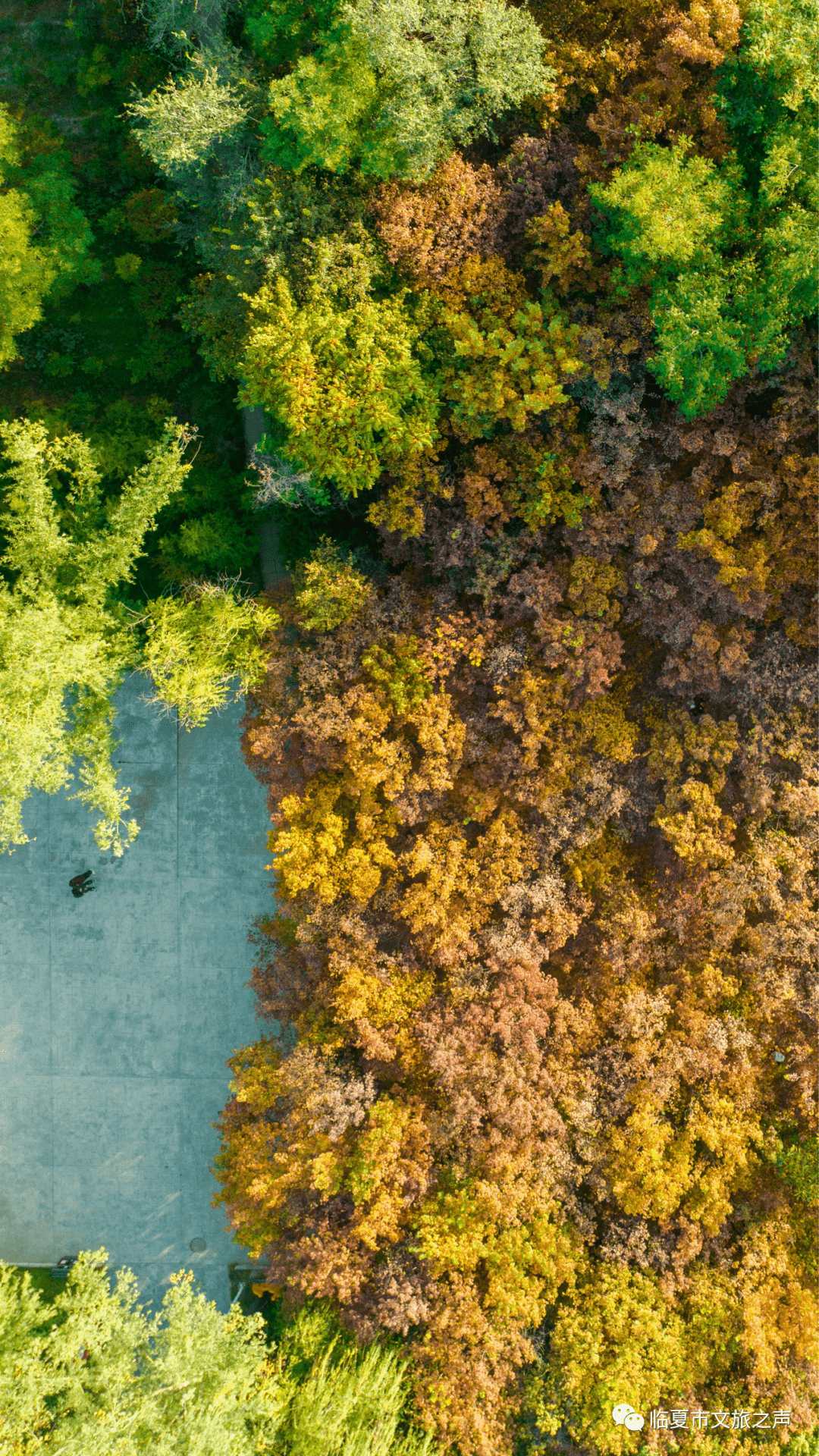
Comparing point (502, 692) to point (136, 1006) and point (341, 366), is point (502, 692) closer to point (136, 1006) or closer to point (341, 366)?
point (341, 366)

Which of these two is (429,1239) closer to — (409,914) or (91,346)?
(409,914)

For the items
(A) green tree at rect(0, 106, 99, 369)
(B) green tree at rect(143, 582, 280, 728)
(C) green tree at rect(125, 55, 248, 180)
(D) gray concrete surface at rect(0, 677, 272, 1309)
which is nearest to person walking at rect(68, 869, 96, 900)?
(D) gray concrete surface at rect(0, 677, 272, 1309)

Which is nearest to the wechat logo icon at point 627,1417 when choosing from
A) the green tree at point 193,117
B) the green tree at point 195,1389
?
the green tree at point 195,1389

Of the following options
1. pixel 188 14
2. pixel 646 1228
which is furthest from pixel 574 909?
pixel 188 14

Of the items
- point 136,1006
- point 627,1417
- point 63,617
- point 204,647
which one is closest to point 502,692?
point 204,647

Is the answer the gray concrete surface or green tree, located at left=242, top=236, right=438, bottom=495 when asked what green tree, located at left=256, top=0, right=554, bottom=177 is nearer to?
green tree, located at left=242, top=236, right=438, bottom=495

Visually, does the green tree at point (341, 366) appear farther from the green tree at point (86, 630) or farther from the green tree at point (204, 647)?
Result: the green tree at point (204, 647)
